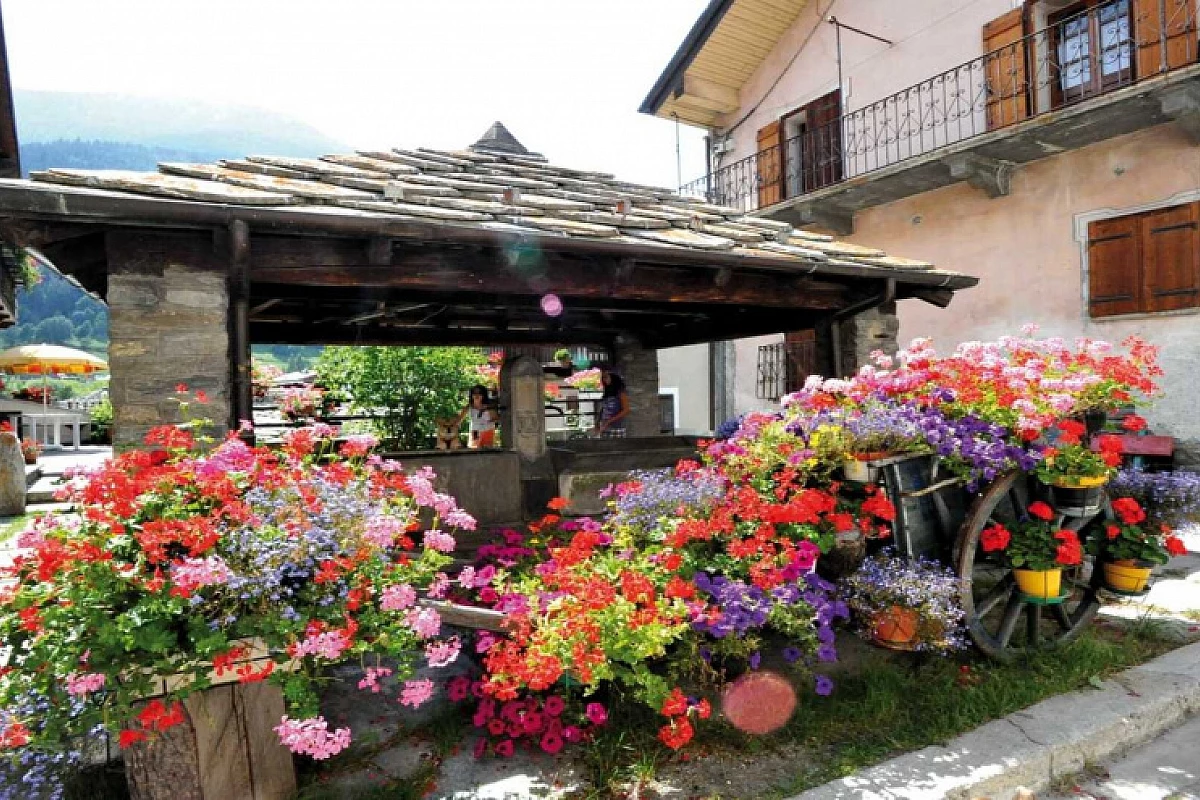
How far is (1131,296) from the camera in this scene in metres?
7.56

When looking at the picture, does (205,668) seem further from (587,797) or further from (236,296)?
(236,296)

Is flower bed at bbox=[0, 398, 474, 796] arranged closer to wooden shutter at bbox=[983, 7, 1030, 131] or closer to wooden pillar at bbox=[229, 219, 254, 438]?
wooden pillar at bbox=[229, 219, 254, 438]

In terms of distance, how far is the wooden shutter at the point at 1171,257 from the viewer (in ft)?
23.2

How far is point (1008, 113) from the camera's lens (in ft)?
28.2

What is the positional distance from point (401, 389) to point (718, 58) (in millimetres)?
8168

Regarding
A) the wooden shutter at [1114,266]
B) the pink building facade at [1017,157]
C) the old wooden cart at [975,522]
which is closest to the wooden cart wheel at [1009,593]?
the old wooden cart at [975,522]

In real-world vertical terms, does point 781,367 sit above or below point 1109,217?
below

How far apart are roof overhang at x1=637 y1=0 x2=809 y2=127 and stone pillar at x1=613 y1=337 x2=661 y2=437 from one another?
20.1 feet

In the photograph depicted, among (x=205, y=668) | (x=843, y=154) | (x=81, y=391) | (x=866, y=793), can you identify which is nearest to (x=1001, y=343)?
(x=866, y=793)

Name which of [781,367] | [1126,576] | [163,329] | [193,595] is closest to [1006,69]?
[781,367]

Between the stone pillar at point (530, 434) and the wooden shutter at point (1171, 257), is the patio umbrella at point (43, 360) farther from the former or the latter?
the wooden shutter at point (1171, 257)

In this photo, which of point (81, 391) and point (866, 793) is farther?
point (81, 391)

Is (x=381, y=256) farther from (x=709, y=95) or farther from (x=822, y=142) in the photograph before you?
(x=709, y=95)

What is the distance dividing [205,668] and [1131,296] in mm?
9033
